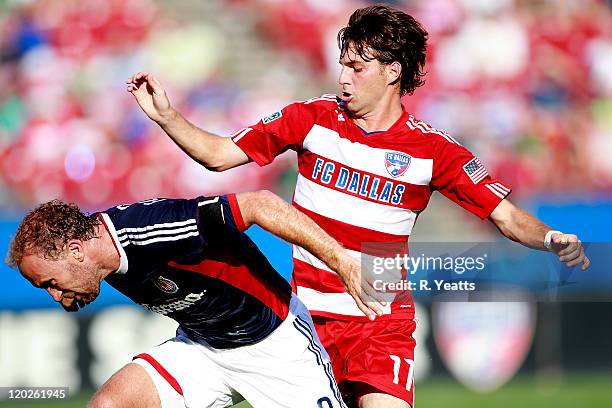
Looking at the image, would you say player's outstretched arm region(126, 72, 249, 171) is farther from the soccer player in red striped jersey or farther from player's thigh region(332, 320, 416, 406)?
player's thigh region(332, 320, 416, 406)

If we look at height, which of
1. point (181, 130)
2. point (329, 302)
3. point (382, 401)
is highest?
point (181, 130)

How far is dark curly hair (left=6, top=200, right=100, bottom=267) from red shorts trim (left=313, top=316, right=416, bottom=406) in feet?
4.79

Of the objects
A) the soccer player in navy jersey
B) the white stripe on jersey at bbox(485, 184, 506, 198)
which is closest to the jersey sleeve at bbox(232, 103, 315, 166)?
the soccer player in navy jersey

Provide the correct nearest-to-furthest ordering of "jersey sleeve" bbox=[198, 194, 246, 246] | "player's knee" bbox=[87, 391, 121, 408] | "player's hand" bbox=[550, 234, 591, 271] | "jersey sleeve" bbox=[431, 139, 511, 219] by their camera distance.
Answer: "jersey sleeve" bbox=[198, 194, 246, 246] < "player's knee" bbox=[87, 391, 121, 408] < "player's hand" bbox=[550, 234, 591, 271] < "jersey sleeve" bbox=[431, 139, 511, 219]

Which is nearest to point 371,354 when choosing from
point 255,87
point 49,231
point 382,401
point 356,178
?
point 382,401

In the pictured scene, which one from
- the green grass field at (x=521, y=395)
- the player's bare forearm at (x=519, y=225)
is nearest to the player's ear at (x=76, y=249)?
the player's bare forearm at (x=519, y=225)

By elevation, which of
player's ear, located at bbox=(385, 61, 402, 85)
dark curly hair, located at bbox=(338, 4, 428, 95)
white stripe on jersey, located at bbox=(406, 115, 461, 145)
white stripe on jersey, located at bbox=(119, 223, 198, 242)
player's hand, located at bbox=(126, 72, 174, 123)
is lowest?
white stripe on jersey, located at bbox=(119, 223, 198, 242)

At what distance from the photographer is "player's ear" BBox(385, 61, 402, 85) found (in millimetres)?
4559

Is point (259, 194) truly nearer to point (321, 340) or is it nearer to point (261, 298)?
point (261, 298)

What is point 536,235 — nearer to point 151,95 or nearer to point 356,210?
point 356,210

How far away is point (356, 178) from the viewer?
4438mm

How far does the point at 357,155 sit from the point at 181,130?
0.84m

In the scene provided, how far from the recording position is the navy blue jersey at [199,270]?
140 inches

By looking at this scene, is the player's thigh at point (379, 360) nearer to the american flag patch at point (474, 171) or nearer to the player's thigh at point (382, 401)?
the player's thigh at point (382, 401)
